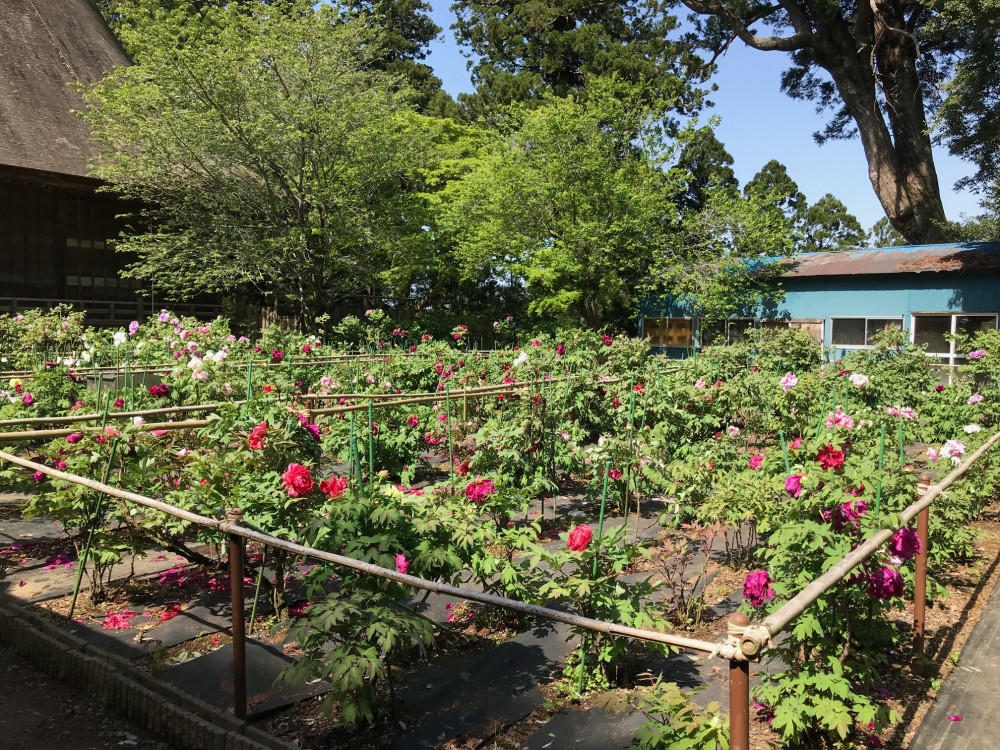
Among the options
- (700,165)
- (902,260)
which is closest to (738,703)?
(902,260)

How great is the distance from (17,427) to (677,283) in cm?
1545

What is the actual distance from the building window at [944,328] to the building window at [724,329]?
3.93m

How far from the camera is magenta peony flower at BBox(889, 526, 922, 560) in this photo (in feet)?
8.69

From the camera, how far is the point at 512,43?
24.6 meters

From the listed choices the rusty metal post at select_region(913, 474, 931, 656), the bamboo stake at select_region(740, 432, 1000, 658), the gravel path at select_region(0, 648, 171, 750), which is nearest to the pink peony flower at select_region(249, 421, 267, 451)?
the gravel path at select_region(0, 648, 171, 750)

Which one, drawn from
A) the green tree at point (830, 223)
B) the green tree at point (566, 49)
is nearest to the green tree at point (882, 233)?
the green tree at point (830, 223)

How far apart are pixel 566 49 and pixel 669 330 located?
10970 mm

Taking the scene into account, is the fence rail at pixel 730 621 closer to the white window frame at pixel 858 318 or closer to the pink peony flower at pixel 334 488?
the pink peony flower at pixel 334 488

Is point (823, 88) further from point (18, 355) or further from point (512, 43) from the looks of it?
point (18, 355)

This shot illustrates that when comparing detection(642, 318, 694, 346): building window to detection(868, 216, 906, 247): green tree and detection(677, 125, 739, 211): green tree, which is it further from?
detection(868, 216, 906, 247): green tree

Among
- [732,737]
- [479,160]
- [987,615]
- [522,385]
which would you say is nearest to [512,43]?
[479,160]

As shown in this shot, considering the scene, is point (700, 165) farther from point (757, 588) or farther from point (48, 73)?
point (757, 588)

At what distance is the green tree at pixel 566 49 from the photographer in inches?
896

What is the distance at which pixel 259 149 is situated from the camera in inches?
603
